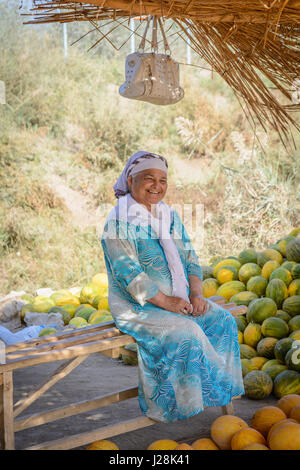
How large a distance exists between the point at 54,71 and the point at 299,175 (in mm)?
5575

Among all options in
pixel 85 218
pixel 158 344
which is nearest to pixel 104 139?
pixel 85 218

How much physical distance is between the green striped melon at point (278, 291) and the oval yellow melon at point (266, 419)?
4.98ft

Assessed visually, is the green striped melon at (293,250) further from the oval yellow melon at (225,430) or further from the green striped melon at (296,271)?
the oval yellow melon at (225,430)

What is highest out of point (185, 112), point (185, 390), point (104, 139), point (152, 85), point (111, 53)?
point (111, 53)

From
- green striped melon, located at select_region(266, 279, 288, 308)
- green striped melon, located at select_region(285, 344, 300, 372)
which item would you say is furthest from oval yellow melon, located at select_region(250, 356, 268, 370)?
green striped melon, located at select_region(266, 279, 288, 308)

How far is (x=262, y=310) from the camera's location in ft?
13.0

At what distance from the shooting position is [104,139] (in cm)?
1019

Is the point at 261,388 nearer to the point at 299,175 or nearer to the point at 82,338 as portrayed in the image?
the point at 82,338

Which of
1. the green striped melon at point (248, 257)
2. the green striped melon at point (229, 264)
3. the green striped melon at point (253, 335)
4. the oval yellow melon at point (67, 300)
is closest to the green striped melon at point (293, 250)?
the green striped melon at point (248, 257)

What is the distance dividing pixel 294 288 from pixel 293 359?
31.9 inches

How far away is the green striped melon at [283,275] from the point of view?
4.18 m

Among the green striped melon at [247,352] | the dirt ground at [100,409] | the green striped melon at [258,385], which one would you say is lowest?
the dirt ground at [100,409]

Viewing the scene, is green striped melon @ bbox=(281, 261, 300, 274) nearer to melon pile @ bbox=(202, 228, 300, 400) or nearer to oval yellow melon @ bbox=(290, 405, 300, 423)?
melon pile @ bbox=(202, 228, 300, 400)

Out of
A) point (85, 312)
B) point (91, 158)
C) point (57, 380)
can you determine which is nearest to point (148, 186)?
point (57, 380)
